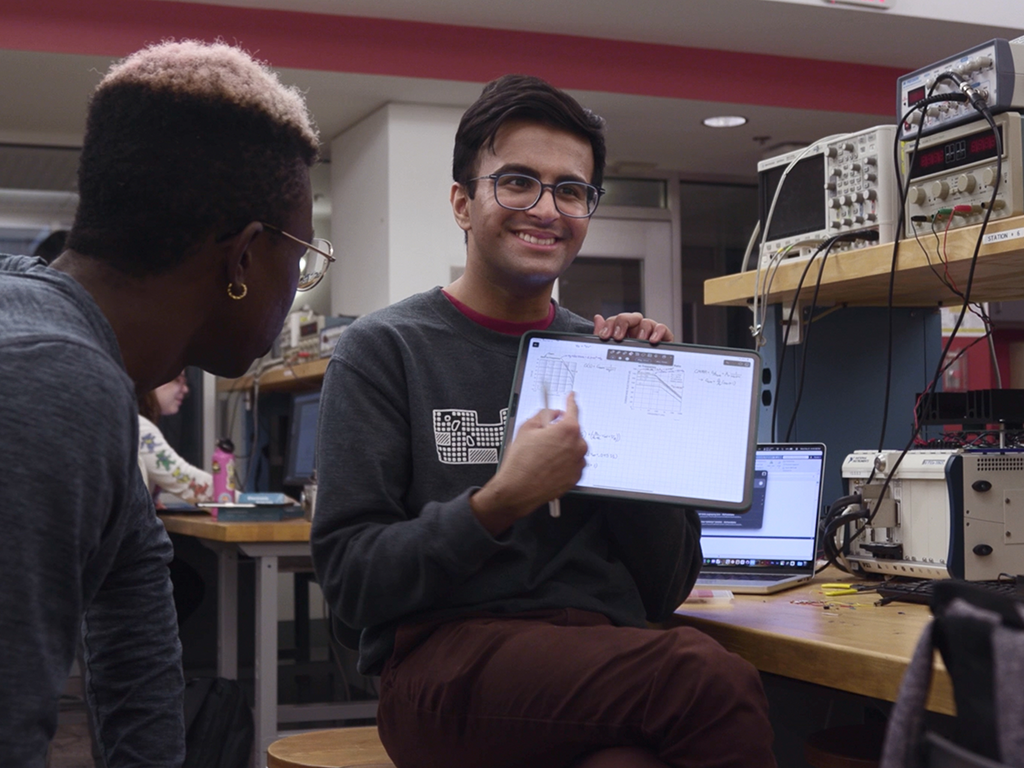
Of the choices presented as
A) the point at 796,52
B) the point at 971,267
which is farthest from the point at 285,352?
the point at 971,267

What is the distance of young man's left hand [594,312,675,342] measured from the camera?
150 centimetres

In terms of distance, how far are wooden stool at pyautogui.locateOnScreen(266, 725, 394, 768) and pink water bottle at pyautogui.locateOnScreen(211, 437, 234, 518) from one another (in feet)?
8.24

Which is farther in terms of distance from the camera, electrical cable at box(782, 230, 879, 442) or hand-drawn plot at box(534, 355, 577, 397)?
electrical cable at box(782, 230, 879, 442)

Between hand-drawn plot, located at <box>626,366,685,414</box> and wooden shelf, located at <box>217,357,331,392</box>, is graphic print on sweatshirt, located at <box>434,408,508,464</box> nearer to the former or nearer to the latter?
hand-drawn plot, located at <box>626,366,685,414</box>

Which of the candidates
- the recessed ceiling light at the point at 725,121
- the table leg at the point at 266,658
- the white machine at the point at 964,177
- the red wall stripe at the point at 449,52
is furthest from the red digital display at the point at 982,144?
the recessed ceiling light at the point at 725,121

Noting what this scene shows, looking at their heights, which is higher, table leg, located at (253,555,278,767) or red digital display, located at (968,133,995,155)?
red digital display, located at (968,133,995,155)

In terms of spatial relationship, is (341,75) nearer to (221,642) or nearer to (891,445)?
(221,642)

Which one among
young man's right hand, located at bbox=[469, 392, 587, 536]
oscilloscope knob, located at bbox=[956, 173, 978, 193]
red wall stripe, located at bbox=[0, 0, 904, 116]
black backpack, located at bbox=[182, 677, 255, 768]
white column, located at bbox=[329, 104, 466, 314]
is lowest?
black backpack, located at bbox=[182, 677, 255, 768]

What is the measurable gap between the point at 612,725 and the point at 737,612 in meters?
0.48

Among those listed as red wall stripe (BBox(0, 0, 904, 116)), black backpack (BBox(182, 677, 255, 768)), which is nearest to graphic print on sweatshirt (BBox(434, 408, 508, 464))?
black backpack (BBox(182, 677, 255, 768))

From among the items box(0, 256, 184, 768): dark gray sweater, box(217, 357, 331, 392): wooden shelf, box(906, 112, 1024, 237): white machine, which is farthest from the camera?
box(217, 357, 331, 392): wooden shelf

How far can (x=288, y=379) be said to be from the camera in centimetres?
469

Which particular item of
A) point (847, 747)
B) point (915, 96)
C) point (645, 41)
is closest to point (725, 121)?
point (645, 41)

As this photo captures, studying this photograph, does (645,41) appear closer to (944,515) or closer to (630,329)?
(944,515)
